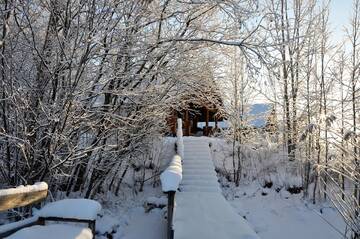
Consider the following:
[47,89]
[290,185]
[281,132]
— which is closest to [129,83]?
[47,89]

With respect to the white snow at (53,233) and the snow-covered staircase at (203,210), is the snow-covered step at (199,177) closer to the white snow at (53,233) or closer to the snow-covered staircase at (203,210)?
the snow-covered staircase at (203,210)

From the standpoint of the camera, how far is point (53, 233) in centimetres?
357

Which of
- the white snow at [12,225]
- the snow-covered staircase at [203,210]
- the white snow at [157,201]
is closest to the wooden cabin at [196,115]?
the snow-covered staircase at [203,210]

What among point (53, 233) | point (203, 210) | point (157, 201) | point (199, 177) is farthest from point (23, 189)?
point (157, 201)

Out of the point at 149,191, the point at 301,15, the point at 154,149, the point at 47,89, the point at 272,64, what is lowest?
the point at 149,191

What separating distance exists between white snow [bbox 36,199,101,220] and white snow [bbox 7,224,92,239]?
0.19 meters

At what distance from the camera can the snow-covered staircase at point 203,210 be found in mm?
6148

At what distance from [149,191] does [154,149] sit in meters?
2.14

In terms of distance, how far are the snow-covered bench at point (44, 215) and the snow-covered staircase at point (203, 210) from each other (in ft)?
7.27

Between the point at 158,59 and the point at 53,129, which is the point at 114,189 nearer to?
the point at 158,59

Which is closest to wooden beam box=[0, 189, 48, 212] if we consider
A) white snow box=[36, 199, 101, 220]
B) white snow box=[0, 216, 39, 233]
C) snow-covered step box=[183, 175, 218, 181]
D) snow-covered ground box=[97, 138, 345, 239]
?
white snow box=[0, 216, 39, 233]

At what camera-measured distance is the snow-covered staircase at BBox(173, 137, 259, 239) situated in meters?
6.15

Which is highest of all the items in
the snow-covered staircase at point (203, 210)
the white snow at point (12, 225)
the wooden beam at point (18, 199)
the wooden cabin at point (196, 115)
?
the wooden cabin at point (196, 115)

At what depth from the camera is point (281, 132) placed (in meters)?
17.1
